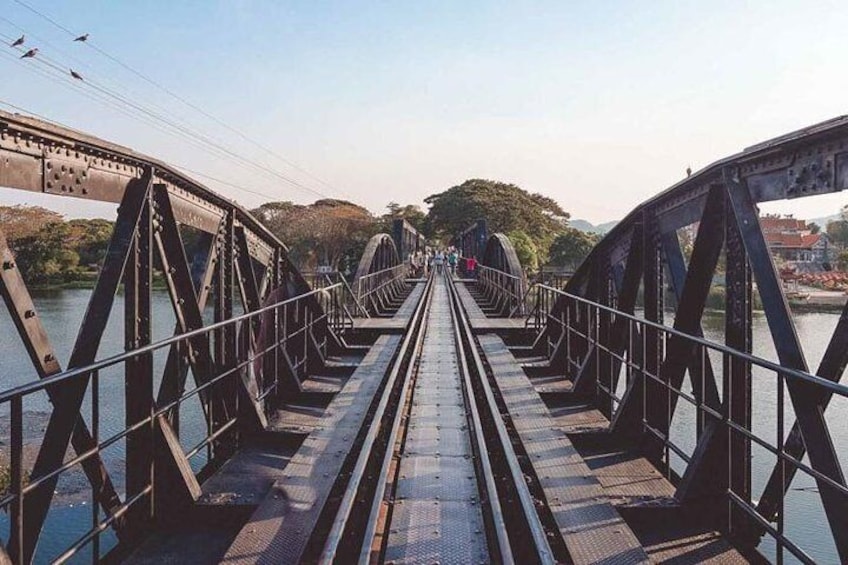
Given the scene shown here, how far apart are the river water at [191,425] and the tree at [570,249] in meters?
34.5

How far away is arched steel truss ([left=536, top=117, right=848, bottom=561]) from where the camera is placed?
10.9 ft

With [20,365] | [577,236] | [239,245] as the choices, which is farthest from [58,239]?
[577,236]

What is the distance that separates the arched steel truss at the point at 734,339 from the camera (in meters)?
3.32

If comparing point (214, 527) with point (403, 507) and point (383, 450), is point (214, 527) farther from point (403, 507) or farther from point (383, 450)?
point (383, 450)

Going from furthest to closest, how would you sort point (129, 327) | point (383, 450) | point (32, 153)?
point (383, 450), point (129, 327), point (32, 153)

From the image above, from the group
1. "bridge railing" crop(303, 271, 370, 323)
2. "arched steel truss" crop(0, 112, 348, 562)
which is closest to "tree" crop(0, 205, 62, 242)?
"bridge railing" crop(303, 271, 370, 323)

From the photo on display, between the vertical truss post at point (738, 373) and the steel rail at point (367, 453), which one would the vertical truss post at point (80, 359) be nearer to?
the steel rail at point (367, 453)

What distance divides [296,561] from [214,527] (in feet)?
3.39

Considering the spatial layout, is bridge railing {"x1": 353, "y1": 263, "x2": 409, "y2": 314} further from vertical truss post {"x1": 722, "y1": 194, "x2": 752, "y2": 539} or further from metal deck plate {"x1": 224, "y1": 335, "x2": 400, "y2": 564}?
vertical truss post {"x1": 722, "y1": 194, "x2": 752, "y2": 539}

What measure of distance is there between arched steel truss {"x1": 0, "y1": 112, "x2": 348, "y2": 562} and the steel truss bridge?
0.05ft

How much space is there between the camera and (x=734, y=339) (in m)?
4.38

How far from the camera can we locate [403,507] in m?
4.20

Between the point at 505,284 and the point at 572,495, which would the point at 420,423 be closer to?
the point at 572,495

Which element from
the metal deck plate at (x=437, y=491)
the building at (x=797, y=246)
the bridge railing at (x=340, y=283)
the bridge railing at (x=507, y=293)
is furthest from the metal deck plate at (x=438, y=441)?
the building at (x=797, y=246)
